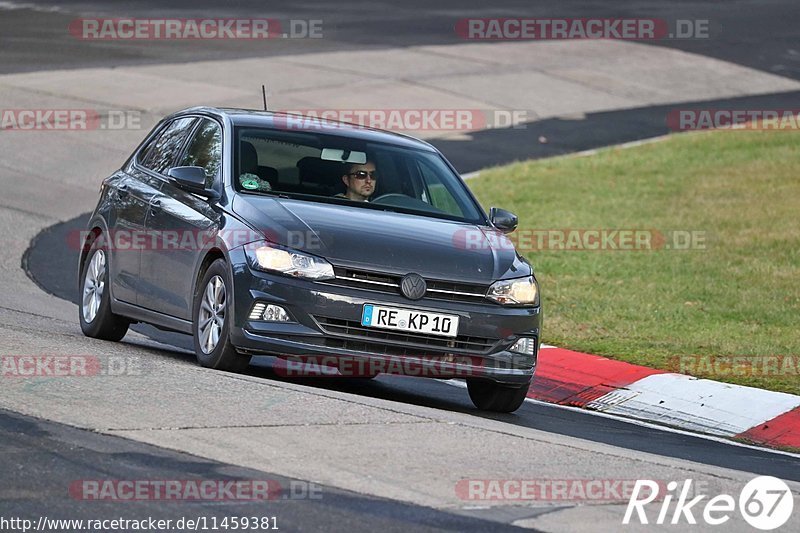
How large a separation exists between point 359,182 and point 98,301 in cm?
234

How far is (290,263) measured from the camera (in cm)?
895

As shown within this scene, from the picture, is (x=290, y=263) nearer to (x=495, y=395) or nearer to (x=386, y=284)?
(x=386, y=284)

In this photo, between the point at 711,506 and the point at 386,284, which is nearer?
the point at 711,506

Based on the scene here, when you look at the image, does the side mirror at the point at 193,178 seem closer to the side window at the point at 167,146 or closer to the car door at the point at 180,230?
the car door at the point at 180,230

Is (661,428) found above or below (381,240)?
below

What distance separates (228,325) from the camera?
906cm

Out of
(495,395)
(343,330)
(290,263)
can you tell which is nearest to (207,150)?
(290,263)

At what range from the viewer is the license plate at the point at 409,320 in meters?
8.94

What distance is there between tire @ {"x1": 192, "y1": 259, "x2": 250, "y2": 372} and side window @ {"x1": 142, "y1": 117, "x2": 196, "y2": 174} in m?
1.57

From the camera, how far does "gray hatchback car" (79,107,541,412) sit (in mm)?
8945

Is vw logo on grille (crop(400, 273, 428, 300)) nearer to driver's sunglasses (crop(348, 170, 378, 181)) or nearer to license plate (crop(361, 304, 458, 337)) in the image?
license plate (crop(361, 304, 458, 337))

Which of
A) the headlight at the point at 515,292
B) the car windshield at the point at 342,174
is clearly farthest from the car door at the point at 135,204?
the headlight at the point at 515,292

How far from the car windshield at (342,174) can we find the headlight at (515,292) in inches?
34.1

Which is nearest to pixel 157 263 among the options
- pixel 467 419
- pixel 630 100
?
pixel 467 419
